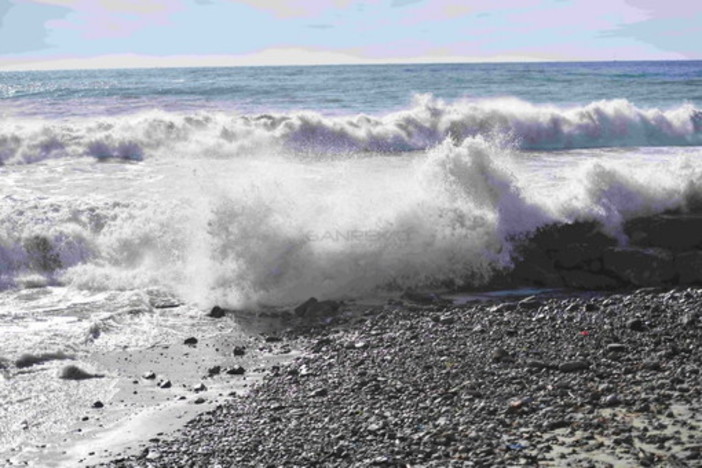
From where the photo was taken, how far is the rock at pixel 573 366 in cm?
623

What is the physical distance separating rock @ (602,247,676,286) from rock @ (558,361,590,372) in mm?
3636

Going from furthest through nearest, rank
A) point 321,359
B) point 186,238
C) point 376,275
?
point 186,238, point 376,275, point 321,359

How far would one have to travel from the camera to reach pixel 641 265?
9664 mm

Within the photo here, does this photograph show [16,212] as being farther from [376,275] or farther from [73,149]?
[73,149]

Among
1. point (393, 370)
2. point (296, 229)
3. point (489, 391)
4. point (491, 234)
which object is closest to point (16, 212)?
point (296, 229)

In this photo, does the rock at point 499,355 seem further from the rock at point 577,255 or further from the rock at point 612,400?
the rock at point 577,255

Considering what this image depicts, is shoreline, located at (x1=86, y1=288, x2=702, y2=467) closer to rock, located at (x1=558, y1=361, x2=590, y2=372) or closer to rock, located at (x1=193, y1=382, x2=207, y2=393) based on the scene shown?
rock, located at (x1=558, y1=361, x2=590, y2=372)

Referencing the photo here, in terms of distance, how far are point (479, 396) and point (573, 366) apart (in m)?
0.92

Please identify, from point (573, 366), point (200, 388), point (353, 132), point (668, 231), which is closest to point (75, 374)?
point (200, 388)

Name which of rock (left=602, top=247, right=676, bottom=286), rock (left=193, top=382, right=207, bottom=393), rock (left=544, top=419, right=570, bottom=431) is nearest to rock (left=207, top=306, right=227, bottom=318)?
rock (left=193, top=382, right=207, bottom=393)

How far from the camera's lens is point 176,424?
599cm

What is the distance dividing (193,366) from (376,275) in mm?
3104

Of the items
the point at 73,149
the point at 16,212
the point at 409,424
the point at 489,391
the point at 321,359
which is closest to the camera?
the point at 409,424

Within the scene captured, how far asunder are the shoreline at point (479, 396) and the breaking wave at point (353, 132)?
1432 cm
